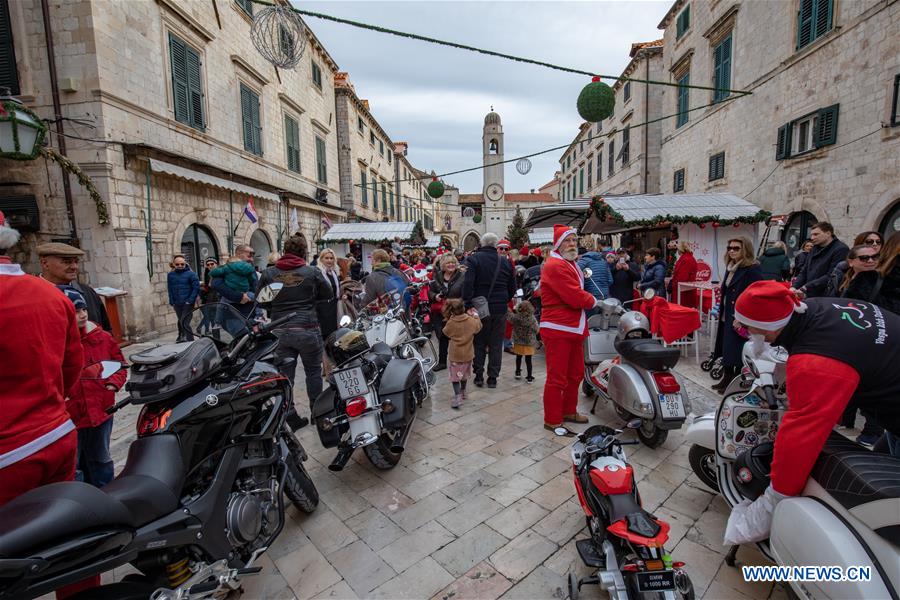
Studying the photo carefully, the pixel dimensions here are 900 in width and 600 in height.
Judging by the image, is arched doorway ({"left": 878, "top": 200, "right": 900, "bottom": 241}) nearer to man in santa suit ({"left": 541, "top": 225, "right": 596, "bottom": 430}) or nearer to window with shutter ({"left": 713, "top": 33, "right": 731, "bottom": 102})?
window with shutter ({"left": 713, "top": 33, "right": 731, "bottom": 102})

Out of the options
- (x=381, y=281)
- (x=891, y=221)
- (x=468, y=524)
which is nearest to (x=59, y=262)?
(x=381, y=281)

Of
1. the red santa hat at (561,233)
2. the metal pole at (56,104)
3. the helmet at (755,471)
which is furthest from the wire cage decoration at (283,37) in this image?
the helmet at (755,471)

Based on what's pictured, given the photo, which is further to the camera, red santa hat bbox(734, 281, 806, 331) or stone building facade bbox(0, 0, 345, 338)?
stone building facade bbox(0, 0, 345, 338)

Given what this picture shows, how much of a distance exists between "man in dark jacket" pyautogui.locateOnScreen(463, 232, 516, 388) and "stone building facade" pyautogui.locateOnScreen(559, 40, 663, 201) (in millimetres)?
11293

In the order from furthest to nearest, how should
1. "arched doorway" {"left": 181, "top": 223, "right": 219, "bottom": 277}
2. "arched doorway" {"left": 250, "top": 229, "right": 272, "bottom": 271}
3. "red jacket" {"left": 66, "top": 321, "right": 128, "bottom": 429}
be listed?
"arched doorway" {"left": 250, "top": 229, "right": 272, "bottom": 271}, "arched doorway" {"left": 181, "top": 223, "right": 219, "bottom": 277}, "red jacket" {"left": 66, "top": 321, "right": 128, "bottom": 429}

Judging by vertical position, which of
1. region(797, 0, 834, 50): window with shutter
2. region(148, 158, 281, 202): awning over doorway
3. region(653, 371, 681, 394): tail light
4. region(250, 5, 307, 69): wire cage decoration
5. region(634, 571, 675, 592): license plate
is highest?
region(797, 0, 834, 50): window with shutter

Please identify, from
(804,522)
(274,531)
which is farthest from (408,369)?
(804,522)

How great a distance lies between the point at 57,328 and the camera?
5.72 feet

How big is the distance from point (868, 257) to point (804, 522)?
298 centimetres

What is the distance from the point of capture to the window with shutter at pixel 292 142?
47.4ft

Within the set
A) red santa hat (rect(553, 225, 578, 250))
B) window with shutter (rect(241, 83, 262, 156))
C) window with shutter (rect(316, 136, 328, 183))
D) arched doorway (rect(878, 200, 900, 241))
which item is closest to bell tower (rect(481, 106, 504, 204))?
window with shutter (rect(316, 136, 328, 183))

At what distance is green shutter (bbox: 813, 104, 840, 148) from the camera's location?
8453 mm

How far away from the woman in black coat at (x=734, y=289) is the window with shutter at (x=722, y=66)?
10334 millimetres

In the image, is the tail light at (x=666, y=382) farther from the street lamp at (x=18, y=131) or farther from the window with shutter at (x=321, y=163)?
the window with shutter at (x=321, y=163)
